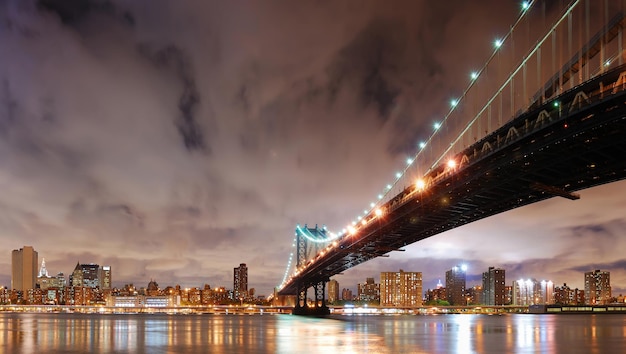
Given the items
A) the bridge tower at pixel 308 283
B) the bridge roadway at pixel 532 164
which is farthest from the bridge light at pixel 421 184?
the bridge tower at pixel 308 283

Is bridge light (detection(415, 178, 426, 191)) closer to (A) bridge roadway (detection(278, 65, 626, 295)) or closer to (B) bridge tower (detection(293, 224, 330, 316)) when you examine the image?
(A) bridge roadway (detection(278, 65, 626, 295))

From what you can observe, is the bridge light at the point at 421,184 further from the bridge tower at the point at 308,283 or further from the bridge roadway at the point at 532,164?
the bridge tower at the point at 308,283

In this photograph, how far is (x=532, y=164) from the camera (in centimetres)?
3622

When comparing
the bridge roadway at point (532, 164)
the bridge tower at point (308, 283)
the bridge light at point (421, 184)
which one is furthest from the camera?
the bridge tower at point (308, 283)

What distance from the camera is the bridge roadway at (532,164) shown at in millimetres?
27953

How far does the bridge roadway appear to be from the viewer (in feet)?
91.7

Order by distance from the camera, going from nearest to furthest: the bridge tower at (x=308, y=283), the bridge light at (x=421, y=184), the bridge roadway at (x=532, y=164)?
1. the bridge roadway at (x=532, y=164)
2. the bridge light at (x=421, y=184)
3. the bridge tower at (x=308, y=283)

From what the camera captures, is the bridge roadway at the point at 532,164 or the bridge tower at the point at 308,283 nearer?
the bridge roadway at the point at 532,164

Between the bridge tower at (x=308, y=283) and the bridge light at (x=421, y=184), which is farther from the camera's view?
the bridge tower at (x=308, y=283)

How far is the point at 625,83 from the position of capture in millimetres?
25625

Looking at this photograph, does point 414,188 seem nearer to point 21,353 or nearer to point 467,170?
point 467,170

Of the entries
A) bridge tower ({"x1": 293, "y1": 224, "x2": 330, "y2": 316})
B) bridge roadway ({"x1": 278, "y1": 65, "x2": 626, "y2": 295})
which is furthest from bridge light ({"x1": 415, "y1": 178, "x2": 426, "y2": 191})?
bridge tower ({"x1": 293, "y1": 224, "x2": 330, "y2": 316})

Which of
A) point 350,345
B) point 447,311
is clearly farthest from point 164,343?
point 447,311

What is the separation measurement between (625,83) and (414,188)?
26727 mm
